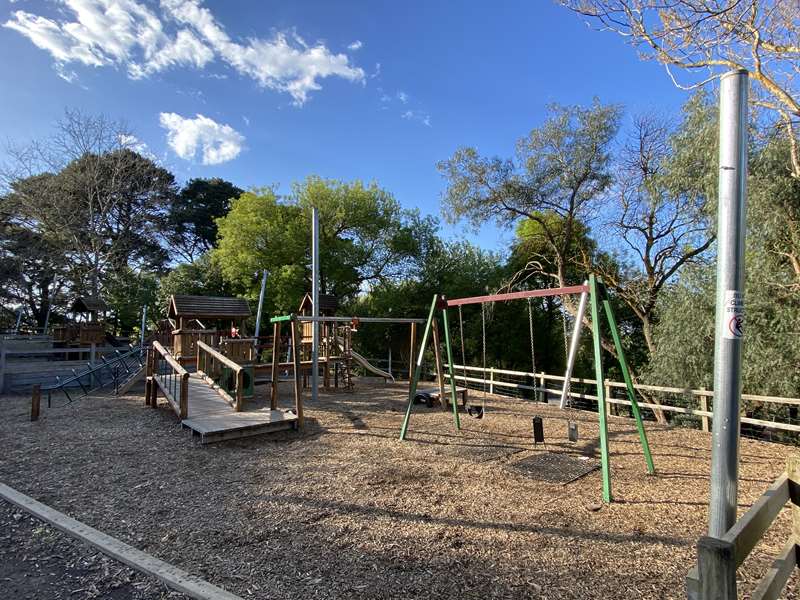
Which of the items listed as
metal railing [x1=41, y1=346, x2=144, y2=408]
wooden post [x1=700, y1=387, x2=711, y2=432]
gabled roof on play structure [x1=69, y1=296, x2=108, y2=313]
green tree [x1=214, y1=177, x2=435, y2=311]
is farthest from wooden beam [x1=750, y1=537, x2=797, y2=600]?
gabled roof on play structure [x1=69, y1=296, x2=108, y2=313]

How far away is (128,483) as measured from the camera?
17.5 feet

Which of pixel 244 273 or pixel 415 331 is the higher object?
pixel 244 273

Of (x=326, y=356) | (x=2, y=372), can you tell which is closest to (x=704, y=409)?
(x=326, y=356)

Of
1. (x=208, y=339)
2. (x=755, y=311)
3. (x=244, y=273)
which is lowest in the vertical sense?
(x=208, y=339)

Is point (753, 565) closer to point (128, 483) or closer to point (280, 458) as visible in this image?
point (280, 458)

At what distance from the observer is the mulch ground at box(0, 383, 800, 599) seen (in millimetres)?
3244

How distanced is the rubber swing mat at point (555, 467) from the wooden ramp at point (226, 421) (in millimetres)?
4034

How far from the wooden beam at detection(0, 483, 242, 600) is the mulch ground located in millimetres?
90

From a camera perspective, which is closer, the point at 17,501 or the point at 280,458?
the point at 17,501

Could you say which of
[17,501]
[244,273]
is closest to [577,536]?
[17,501]

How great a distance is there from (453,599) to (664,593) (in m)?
1.40

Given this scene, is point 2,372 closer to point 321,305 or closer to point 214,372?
point 214,372

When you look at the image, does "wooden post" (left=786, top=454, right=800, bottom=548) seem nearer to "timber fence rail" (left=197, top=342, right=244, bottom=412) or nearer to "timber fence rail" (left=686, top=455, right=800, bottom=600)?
"timber fence rail" (left=686, top=455, right=800, bottom=600)

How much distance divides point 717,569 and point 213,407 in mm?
8909
